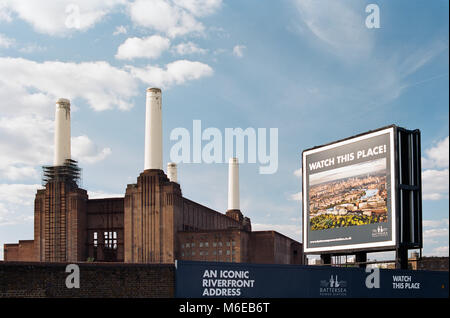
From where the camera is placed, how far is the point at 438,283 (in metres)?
37.6

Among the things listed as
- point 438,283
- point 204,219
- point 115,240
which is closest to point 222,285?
point 438,283

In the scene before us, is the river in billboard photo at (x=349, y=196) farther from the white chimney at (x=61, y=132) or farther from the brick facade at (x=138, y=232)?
the white chimney at (x=61, y=132)

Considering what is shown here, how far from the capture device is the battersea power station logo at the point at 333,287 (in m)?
30.6

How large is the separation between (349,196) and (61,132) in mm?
45476

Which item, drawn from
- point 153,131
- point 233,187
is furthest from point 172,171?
point 153,131

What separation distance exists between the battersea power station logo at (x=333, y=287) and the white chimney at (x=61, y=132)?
49.8 meters

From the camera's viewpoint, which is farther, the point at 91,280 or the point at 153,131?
the point at 153,131

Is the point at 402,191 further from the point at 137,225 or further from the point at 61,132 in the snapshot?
the point at 61,132

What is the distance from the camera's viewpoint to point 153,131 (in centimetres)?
6750

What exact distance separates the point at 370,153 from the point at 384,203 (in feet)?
11.5

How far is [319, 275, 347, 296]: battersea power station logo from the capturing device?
1204 inches

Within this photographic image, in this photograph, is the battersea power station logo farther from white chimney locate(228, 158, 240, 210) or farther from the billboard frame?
white chimney locate(228, 158, 240, 210)
